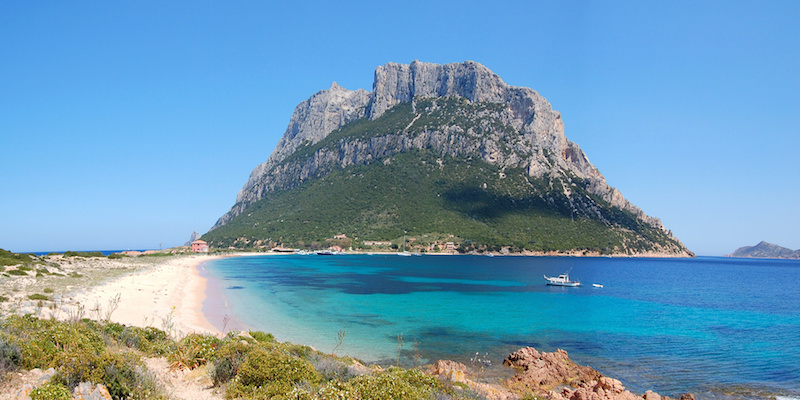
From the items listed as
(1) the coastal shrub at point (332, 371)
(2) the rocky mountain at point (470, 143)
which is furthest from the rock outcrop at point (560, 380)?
(2) the rocky mountain at point (470, 143)

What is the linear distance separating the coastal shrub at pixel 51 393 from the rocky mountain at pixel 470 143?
381 ft

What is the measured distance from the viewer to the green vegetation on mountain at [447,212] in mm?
114438

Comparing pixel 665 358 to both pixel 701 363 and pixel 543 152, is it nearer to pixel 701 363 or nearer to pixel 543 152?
pixel 701 363

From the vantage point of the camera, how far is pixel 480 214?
119 meters

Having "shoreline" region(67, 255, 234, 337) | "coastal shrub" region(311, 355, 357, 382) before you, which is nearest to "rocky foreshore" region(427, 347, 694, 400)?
"coastal shrub" region(311, 355, 357, 382)

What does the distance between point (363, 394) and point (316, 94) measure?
192m

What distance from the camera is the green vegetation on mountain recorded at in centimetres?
11444

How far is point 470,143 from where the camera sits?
415 feet

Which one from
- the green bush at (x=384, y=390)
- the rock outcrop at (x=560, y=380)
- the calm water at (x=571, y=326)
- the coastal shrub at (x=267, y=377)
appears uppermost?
the green bush at (x=384, y=390)

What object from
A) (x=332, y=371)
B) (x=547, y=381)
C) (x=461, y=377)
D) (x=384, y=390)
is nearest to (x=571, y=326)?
(x=547, y=381)

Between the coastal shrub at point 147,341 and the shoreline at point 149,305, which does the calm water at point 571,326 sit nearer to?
the shoreline at point 149,305

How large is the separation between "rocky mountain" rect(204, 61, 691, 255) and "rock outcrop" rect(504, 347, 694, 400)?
103237 mm

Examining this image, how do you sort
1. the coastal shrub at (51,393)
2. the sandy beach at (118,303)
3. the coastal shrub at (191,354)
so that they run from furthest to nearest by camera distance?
1. the sandy beach at (118,303)
2. the coastal shrub at (191,354)
3. the coastal shrub at (51,393)

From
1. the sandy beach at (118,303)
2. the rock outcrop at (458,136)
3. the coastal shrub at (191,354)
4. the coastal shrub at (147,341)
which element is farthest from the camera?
the rock outcrop at (458,136)
